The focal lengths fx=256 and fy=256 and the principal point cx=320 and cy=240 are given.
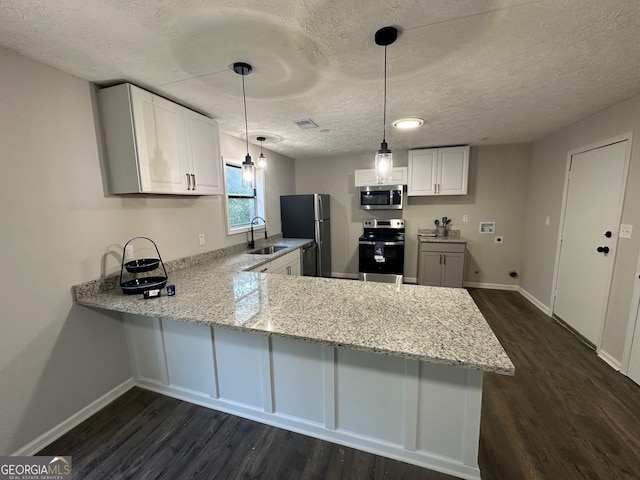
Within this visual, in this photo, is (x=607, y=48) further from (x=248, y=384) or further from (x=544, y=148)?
(x=248, y=384)

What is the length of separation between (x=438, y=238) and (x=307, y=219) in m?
2.14

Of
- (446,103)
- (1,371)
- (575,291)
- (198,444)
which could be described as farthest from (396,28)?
(575,291)

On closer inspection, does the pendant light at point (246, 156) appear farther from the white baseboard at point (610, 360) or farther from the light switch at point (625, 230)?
the white baseboard at point (610, 360)

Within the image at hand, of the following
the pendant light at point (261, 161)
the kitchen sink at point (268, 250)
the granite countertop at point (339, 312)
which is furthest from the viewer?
the kitchen sink at point (268, 250)

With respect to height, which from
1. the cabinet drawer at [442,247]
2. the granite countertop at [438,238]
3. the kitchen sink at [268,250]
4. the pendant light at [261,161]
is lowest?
the cabinet drawer at [442,247]

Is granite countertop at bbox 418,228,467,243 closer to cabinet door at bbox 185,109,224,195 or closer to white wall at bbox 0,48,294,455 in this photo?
cabinet door at bbox 185,109,224,195

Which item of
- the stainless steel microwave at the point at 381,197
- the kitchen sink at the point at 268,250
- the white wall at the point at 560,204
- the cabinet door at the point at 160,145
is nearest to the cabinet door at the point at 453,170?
the stainless steel microwave at the point at 381,197

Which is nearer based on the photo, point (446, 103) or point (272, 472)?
point (272, 472)

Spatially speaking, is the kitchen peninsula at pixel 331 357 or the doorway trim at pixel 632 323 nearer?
the kitchen peninsula at pixel 331 357

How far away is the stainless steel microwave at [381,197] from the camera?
418 cm

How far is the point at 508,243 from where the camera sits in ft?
13.5

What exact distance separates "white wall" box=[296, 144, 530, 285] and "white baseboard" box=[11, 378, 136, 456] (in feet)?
12.0

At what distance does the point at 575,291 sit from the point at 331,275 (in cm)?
337

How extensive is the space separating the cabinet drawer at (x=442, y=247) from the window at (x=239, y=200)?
259cm
